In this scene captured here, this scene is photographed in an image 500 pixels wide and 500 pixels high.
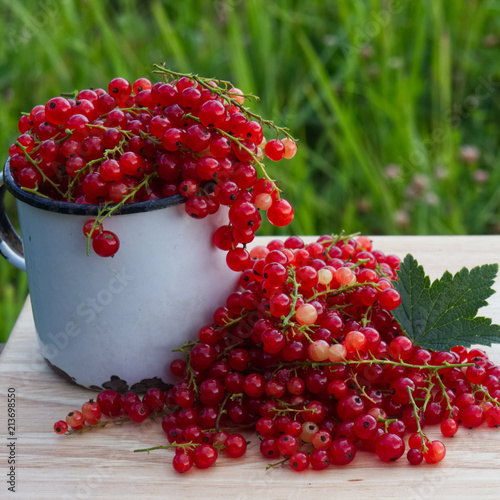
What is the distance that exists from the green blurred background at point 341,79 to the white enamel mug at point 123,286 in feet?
2.62

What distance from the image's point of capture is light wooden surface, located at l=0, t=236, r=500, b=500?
27.2 inches

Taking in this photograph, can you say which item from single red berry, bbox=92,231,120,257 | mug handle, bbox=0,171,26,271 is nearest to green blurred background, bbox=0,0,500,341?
mug handle, bbox=0,171,26,271

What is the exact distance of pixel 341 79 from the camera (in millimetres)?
1905

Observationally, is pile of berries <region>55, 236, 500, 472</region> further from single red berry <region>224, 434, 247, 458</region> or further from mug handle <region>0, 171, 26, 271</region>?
mug handle <region>0, 171, 26, 271</region>

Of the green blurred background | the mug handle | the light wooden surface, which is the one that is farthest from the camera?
the green blurred background

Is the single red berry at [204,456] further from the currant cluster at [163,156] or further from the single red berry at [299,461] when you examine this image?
the currant cluster at [163,156]

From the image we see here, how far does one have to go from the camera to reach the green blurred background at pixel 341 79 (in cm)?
171

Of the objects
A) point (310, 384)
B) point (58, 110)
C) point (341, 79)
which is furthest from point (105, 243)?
point (341, 79)

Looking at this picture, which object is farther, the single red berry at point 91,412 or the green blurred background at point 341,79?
the green blurred background at point 341,79

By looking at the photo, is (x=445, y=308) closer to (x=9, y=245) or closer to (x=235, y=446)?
(x=235, y=446)

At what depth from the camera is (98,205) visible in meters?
0.73

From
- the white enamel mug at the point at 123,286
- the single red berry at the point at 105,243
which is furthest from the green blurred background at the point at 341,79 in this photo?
the single red berry at the point at 105,243

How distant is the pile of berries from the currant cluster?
0.08 m

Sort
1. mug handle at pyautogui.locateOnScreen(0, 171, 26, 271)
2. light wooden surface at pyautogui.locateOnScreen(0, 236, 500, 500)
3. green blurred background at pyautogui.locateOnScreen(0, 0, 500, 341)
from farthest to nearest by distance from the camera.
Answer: green blurred background at pyautogui.locateOnScreen(0, 0, 500, 341)
mug handle at pyautogui.locateOnScreen(0, 171, 26, 271)
light wooden surface at pyautogui.locateOnScreen(0, 236, 500, 500)
